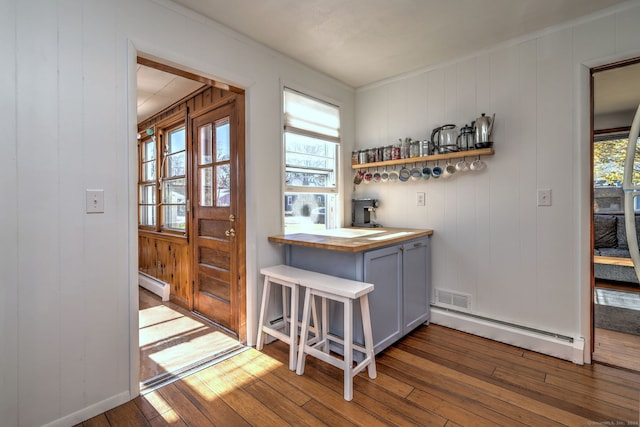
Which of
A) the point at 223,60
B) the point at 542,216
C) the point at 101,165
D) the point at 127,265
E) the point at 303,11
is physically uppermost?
the point at 303,11

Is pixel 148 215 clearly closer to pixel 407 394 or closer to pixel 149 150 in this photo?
pixel 149 150

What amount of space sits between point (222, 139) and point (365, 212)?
5.17ft

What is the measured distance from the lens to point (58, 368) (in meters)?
1.55

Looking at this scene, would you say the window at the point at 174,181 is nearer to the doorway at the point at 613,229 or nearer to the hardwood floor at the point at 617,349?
the doorway at the point at 613,229

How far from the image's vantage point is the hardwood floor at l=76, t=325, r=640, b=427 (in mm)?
1614

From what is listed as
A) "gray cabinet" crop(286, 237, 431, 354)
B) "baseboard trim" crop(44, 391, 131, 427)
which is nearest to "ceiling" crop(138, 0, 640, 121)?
"gray cabinet" crop(286, 237, 431, 354)

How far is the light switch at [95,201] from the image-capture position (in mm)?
1631

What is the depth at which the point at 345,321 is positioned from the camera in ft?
5.99

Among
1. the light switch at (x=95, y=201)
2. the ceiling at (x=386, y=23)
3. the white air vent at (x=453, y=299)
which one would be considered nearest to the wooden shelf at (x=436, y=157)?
the ceiling at (x=386, y=23)

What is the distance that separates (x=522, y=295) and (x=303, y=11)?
2.62m

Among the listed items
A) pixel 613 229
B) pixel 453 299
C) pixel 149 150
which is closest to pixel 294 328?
pixel 453 299

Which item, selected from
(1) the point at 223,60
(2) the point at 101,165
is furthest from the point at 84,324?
(1) the point at 223,60

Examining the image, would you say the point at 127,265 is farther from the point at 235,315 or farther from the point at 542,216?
the point at 542,216

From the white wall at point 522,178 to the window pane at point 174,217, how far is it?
249 centimetres
